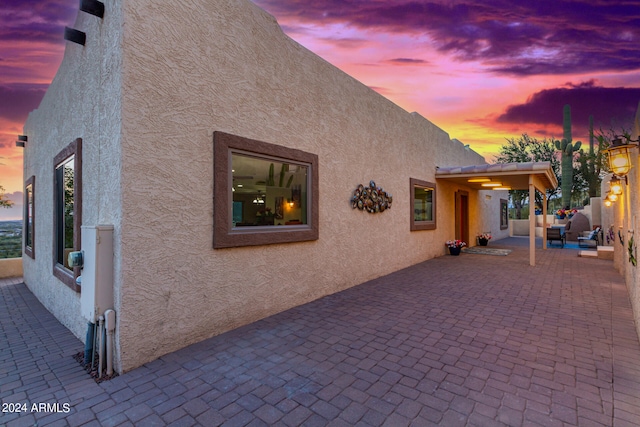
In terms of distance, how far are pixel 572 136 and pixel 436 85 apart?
51.8ft

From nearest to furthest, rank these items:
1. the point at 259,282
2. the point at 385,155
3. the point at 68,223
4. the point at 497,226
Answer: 1. the point at 259,282
2. the point at 68,223
3. the point at 385,155
4. the point at 497,226

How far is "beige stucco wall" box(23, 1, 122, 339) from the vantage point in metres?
3.02

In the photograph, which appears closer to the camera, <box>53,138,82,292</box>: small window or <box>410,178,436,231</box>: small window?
<box>53,138,82,292</box>: small window

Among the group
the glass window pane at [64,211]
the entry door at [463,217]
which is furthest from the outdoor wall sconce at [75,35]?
the entry door at [463,217]

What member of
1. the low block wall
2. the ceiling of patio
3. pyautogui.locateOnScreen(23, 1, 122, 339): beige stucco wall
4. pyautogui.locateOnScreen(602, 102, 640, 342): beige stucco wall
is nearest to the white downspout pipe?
pyautogui.locateOnScreen(23, 1, 122, 339): beige stucco wall

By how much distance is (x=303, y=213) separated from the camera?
5.12m

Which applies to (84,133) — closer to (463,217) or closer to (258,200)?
(258,200)

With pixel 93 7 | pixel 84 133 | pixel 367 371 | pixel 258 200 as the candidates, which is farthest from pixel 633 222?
pixel 84 133

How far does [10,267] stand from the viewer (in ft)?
27.3

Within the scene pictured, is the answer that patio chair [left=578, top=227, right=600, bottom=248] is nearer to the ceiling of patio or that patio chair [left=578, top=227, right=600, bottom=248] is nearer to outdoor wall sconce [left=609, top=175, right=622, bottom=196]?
the ceiling of patio

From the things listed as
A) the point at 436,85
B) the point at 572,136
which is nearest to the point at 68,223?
the point at 436,85

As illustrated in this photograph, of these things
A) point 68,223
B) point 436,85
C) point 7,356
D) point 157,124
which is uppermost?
point 436,85

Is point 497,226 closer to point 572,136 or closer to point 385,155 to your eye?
point 572,136

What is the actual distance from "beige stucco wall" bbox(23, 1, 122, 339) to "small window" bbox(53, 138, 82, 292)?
6.6 inches
